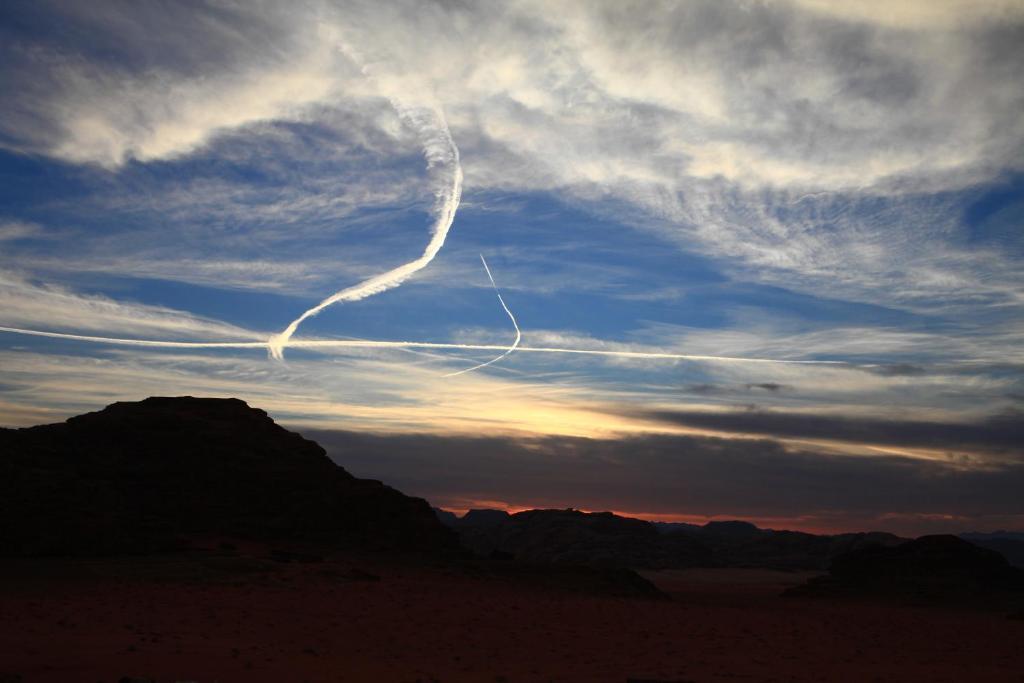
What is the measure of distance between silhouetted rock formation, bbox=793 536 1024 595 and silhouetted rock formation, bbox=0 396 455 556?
37742 mm

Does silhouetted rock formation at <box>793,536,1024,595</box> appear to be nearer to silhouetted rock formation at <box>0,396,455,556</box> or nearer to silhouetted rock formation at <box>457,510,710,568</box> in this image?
A: silhouetted rock formation at <box>0,396,455,556</box>

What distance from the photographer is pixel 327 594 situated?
1401 inches

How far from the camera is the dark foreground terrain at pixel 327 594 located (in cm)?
1978

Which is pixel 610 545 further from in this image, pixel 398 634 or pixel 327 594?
pixel 398 634

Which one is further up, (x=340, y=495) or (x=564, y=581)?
(x=340, y=495)

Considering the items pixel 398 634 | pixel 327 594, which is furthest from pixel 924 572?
pixel 398 634

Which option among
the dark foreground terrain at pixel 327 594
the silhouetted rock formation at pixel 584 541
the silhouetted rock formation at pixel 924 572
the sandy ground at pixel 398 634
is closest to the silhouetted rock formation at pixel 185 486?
the dark foreground terrain at pixel 327 594

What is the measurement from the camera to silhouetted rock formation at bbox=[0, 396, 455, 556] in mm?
47031

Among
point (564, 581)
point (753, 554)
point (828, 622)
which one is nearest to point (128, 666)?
point (828, 622)

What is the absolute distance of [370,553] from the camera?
180 ft

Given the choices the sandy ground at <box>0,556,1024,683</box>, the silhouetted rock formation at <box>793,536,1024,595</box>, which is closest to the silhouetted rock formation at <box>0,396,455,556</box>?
the sandy ground at <box>0,556,1024,683</box>

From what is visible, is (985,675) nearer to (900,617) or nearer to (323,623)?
(323,623)

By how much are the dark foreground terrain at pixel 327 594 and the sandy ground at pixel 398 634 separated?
14cm

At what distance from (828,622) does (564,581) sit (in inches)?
741
